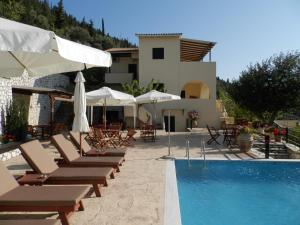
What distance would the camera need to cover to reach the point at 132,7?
18.3 metres

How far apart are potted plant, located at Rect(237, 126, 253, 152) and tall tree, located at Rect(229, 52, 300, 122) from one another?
785 centimetres

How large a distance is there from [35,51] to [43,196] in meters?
2.04

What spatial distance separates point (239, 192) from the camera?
30.1 ft

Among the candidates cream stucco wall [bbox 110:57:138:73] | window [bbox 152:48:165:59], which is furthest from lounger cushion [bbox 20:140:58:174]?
cream stucco wall [bbox 110:57:138:73]

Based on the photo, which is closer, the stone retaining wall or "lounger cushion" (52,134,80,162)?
"lounger cushion" (52,134,80,162)

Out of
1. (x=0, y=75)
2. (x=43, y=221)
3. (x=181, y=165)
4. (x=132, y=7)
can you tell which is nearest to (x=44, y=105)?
(x=132, y=7)

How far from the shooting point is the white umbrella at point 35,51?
12.4 ft

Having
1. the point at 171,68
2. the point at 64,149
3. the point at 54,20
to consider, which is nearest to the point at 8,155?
the point at 64,149

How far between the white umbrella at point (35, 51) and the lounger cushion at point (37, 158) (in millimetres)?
1459

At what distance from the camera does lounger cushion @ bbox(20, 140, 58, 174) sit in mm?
6523

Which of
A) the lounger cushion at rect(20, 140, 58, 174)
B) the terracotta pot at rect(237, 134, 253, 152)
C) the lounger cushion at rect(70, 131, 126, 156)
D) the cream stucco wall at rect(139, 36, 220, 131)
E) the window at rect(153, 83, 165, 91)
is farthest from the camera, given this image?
the cream stucco wall at rect(139, 36, 220, 131)

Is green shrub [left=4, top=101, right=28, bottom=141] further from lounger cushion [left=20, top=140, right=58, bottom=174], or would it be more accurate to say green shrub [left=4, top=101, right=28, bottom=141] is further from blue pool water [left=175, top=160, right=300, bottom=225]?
lounger cushion [left=20, top=140, right=58, bottom=174]

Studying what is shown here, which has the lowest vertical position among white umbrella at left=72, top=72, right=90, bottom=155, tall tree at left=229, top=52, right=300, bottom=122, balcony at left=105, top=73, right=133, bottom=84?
white umbrella at left=72, top=72, right=90, bottom=155

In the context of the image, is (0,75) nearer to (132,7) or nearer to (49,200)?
(49,200)
